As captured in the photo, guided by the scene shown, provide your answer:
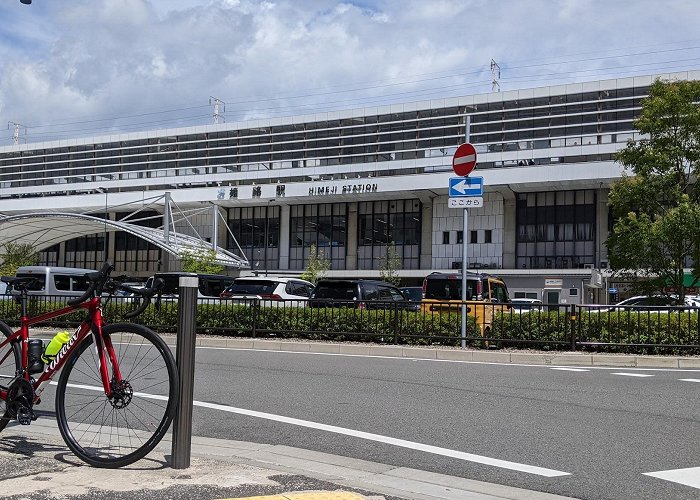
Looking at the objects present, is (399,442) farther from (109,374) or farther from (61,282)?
(61,282)

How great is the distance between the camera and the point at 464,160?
15891 millimetres

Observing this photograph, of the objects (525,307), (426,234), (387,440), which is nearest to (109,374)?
(387,440)

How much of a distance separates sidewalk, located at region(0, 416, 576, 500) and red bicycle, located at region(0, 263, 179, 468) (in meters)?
0.21

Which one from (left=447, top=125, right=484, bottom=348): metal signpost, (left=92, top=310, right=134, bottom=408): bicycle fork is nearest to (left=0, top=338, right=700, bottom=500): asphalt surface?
(left=92, top=310, right=134, bottom=408): bicycle fork

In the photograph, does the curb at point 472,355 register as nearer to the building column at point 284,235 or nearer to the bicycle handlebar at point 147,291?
the bicycle handlebar at point 147,291

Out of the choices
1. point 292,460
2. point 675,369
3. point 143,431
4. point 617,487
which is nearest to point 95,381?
point 143,431

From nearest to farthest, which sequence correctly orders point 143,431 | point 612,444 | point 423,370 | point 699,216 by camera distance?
point 143,431 → point 612,444 → point 423,370 → point 699,216

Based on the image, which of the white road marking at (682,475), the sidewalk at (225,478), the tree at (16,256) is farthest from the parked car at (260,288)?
the tree at (16,256)

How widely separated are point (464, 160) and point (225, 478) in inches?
473

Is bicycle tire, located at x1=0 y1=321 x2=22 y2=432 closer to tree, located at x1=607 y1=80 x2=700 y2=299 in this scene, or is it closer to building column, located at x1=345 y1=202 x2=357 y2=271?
tree, located at x1=607 y1=80 x2=700 y2=299

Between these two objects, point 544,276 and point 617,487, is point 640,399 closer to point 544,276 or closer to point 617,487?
point 617,487

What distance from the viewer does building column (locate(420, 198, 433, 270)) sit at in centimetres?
5975

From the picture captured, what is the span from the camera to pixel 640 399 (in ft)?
30.3

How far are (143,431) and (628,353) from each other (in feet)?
39.8
